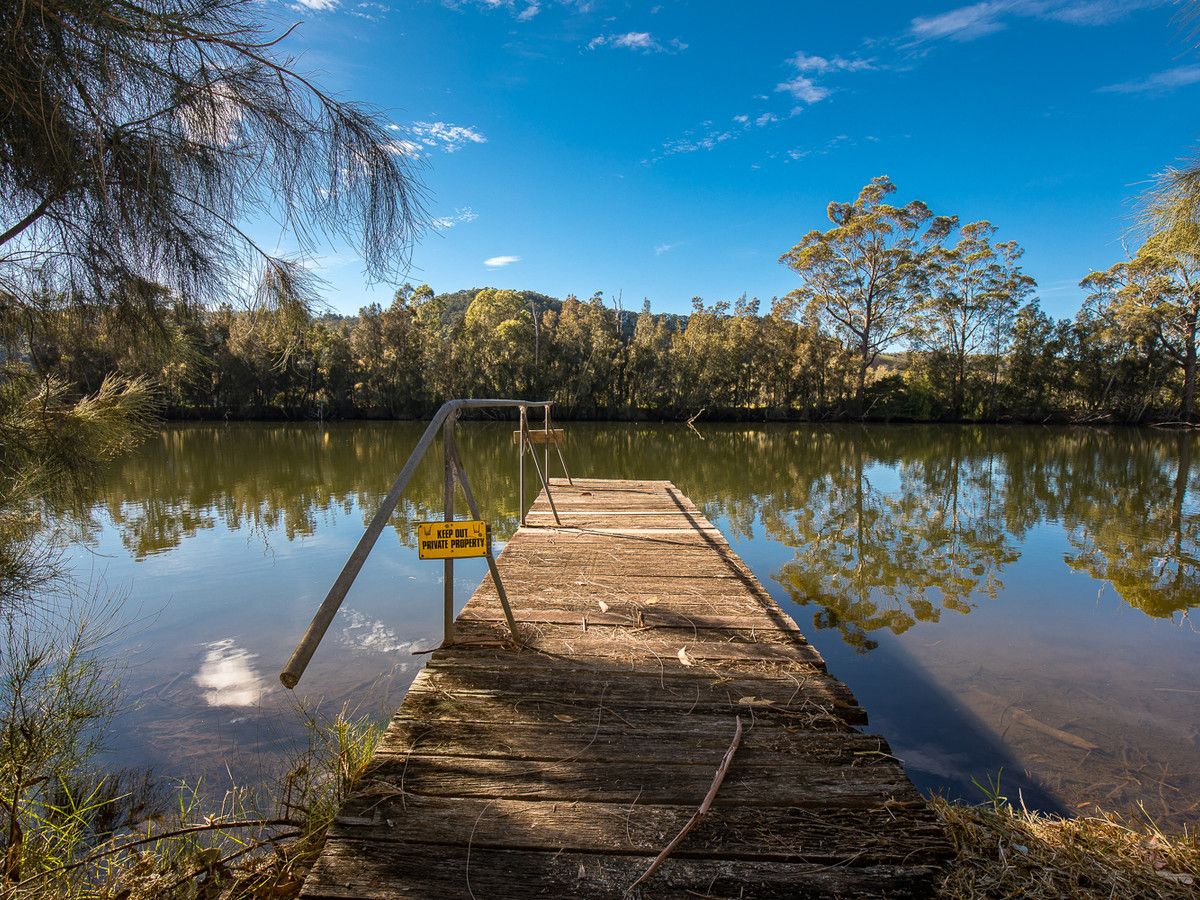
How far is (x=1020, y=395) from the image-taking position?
125 feet

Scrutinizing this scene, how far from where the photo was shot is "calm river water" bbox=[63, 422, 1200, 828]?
3406mm

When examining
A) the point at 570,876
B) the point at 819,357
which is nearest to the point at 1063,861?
the point at 570,876

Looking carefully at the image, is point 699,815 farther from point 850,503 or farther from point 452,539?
point 850,503

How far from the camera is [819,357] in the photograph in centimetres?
3812

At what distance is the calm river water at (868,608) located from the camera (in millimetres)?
3406

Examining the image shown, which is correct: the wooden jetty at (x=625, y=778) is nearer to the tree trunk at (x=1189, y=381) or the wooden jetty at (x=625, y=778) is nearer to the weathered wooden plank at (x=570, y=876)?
the weathered wooden plank at (x=570, y=876)

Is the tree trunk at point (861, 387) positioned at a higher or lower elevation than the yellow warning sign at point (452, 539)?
higher

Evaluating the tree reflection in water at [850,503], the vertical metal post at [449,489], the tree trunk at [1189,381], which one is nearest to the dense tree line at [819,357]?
the tree trunk at [1189,381]

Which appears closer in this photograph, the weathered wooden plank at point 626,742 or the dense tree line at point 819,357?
the weathered wooden plank at point 626,742

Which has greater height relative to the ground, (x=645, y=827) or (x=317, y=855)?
(x=645, y=827)

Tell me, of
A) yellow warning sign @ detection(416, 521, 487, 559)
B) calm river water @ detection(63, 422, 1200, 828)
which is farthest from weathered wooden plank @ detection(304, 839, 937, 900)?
calm river water @ detection(63, 422, 1200, 828)

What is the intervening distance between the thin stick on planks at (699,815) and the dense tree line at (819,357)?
3404 cm

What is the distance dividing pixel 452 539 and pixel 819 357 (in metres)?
39.1

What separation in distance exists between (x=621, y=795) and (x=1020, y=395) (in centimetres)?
4533
